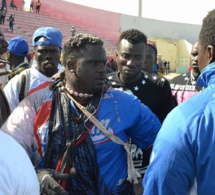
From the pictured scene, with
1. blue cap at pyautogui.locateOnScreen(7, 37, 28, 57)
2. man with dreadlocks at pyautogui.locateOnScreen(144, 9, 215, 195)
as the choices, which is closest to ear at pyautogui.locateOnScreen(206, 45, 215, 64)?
man with dreadlocks at pyautogui.locateOnScreen(144, 9, 215, 195)

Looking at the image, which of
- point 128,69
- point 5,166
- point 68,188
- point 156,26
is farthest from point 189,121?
point 156,26

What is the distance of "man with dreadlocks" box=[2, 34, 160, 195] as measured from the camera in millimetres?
1962

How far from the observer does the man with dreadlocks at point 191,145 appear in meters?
1.21

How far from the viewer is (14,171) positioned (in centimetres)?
96

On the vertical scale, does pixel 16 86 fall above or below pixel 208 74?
below

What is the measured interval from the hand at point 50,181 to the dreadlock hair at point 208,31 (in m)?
0.98

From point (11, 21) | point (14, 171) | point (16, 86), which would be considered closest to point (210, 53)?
point (14, 171)

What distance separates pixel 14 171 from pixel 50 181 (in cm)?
79

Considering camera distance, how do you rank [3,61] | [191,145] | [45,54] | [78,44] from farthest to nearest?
1. [45,54]
2. [3,61]
3. [78,44]
4. [191,145]

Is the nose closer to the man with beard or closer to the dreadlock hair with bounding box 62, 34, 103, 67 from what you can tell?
the man with beard

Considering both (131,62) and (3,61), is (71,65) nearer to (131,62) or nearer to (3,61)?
(3,61)

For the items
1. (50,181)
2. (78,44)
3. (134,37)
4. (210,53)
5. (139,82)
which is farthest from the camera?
(134,37)

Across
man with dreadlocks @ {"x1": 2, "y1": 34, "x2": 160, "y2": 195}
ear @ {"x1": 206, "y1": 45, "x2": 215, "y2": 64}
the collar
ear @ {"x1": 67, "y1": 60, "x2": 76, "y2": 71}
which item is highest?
ear @ {"x1": 206, "y1": 45, "x2": 215, "y2": 64}

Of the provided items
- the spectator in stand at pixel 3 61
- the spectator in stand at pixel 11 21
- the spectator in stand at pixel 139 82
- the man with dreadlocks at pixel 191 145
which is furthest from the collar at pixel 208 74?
the spectator in stand at pixel 11 21
